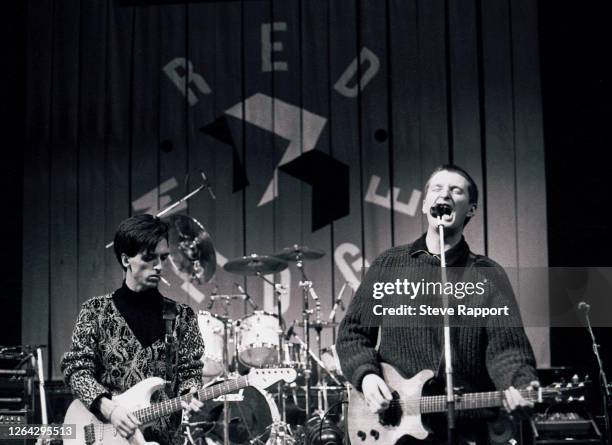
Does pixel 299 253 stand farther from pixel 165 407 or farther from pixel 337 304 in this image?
pixel 165 407

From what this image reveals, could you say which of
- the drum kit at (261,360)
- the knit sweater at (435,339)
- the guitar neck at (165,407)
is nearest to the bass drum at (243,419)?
the drum kit at (261,360)

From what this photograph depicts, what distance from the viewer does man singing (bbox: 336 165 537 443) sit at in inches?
130

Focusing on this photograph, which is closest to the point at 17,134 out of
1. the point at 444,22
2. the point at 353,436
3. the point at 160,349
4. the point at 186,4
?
the point at 186,4

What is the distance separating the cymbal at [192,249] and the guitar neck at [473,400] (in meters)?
4.21

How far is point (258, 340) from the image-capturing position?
712 cm

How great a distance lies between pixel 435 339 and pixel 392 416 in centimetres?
36

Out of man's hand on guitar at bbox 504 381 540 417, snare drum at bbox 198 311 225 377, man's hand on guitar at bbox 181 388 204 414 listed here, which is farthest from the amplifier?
man's hand on guitar at bbox 504 381 540 417

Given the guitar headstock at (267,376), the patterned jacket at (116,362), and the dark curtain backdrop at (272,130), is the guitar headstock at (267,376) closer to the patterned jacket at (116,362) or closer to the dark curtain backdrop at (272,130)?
the patterned jacket at (116,362)

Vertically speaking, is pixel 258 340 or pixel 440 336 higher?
pixel 258 340

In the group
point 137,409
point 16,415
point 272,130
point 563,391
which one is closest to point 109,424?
point 137,409

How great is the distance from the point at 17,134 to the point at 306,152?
297 cm

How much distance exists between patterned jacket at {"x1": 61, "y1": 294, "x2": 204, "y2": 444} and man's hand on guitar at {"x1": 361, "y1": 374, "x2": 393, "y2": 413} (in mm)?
838

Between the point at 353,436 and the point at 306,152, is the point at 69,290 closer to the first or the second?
the point at 306,152

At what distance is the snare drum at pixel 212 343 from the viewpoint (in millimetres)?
7113
